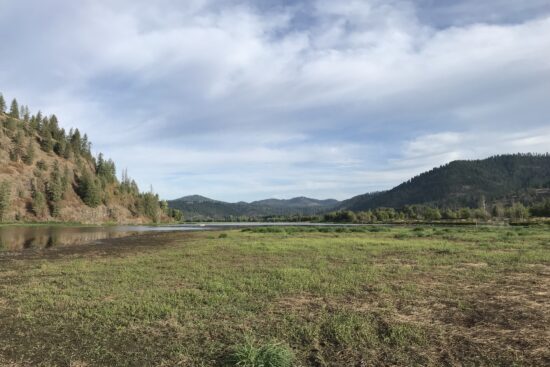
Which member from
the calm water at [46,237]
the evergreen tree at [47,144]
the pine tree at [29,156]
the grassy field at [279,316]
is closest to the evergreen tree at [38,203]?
the pine tree at [29,156]

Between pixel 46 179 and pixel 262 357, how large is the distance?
578 feet

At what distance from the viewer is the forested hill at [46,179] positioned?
138 metres

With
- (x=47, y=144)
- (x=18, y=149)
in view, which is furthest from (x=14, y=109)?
(x=18, y=149)

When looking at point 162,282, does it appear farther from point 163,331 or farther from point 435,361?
point 435,361

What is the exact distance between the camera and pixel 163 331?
33.0ft

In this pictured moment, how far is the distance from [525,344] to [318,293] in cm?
711

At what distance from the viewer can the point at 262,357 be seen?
24.7 ft

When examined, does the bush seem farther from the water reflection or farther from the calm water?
the water reflection

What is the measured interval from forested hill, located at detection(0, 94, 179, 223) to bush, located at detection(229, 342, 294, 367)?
461 ft

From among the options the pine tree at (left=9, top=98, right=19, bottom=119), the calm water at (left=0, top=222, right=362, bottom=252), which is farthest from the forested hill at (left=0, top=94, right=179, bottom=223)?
the calm water at (left=0, top=222, right=362, bottom=252)

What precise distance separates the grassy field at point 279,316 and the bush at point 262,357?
0.10 ft

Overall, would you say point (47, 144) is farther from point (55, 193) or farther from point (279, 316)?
point (279, 316)

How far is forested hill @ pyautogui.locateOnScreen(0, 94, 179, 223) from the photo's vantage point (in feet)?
452

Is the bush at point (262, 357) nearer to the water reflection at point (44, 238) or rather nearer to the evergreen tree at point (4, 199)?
the water reflection at point (44, 238)
